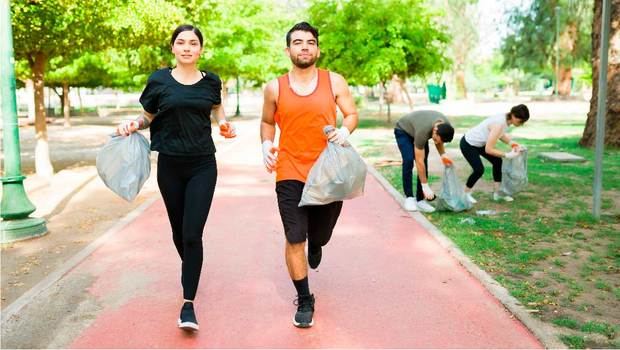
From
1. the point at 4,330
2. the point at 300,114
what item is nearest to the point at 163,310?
the point at 4,330

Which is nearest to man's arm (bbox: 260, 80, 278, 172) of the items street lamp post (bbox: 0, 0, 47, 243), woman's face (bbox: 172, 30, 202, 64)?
woman's face (bbox: 172, 30, 202, 64)

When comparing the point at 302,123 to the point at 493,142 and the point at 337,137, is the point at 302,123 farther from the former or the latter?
the point at 493,142

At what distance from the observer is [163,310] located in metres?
4.65

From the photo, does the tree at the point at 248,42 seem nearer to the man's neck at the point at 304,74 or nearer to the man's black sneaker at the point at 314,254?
the man's black sneaker at the point at 314,254

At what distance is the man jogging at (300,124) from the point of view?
4117mm

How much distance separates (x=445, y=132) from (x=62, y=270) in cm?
441

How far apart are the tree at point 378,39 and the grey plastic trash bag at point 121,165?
19.7 meters

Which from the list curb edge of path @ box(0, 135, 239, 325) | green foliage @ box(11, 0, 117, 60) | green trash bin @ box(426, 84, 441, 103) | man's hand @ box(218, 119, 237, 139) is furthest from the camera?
green trash bin @ box(426, 84, 441, 103)

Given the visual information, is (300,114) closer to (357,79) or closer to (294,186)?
(294,186)

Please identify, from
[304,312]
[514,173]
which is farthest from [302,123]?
[514,173]

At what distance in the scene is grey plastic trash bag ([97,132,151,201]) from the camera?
4352 mm

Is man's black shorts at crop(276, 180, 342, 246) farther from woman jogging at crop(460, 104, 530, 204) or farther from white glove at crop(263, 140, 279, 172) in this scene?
woman jogging at crop(460, 104, 530, 204)

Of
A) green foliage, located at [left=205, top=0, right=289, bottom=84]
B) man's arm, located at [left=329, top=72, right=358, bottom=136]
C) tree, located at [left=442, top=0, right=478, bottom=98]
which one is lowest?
man's arm, located at [left=329, top=72, right=358, bottom=136]

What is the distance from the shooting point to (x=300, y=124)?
4137mm
